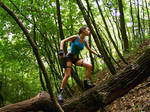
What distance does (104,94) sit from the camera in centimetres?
334

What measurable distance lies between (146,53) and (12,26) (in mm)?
6186

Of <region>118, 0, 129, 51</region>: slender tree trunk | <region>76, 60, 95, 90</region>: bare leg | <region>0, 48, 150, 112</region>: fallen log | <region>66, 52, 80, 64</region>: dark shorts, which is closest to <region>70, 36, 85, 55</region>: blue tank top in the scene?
<region>66, 52, 80, 64</region>: dark shorts

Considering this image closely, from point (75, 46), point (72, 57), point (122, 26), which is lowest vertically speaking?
point (72, 57)

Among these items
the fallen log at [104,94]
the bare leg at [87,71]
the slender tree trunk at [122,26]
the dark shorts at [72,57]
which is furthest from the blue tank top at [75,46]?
the slender tree trunk at [122,26]

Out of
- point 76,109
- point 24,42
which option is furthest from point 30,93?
point 76,109

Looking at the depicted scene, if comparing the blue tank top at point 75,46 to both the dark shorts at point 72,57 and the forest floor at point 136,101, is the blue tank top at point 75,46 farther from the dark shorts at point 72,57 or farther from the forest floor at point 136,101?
the forest floor at point 136,101

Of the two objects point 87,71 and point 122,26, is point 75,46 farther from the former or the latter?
point 122,26

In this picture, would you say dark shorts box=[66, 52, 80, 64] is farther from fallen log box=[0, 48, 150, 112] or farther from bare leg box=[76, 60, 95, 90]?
fallen log box=[0, 48, 150, 112]

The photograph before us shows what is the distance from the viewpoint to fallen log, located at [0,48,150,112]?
131 inches

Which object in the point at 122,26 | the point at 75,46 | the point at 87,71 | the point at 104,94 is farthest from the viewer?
the point at 122,26

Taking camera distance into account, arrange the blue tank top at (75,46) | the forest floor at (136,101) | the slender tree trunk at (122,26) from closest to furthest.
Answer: the forest floor at (136,101) < the blue tank top at (75,46) < the slender tree trunk at (122,26)

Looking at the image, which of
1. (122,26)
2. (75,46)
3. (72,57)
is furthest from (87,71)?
(122,26)

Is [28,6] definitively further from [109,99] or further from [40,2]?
[109,99]

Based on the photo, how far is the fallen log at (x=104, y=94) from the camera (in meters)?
3.34
